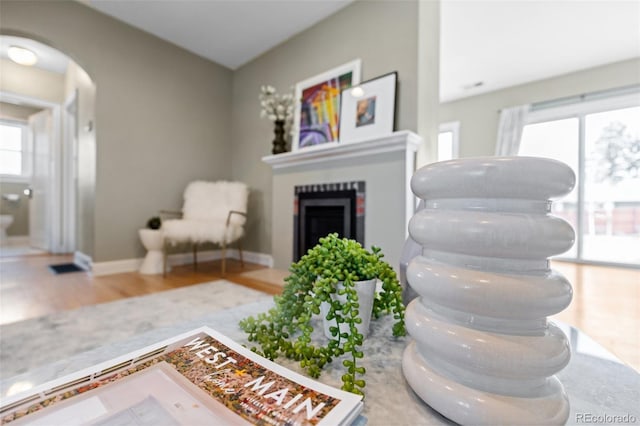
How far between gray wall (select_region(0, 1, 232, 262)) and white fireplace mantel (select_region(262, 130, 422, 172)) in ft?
3.90

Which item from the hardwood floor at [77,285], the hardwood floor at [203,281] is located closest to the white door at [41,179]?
the hardwood floor at [203,281]

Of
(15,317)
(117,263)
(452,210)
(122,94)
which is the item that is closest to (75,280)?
(117,263)

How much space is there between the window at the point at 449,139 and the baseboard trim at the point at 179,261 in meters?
3.46

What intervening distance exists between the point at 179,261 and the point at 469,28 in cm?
398

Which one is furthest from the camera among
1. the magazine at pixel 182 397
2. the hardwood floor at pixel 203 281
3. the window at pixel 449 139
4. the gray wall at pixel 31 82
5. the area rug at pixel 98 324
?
the window at pixel 449 139

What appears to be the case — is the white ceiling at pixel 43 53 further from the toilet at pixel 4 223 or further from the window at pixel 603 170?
the window at pixel 603 170

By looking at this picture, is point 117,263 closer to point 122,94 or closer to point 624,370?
point 122,94

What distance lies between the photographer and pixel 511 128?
4.09 metres

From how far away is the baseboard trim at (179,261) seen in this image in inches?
101

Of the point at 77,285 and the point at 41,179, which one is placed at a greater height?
the point at 41,179

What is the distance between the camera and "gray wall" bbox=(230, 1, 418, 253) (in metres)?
2.04

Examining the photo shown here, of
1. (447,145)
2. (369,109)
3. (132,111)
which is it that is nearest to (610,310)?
(369,109)

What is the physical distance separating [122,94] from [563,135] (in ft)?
18.2

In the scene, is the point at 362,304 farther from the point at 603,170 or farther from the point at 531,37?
the point at 603,170
